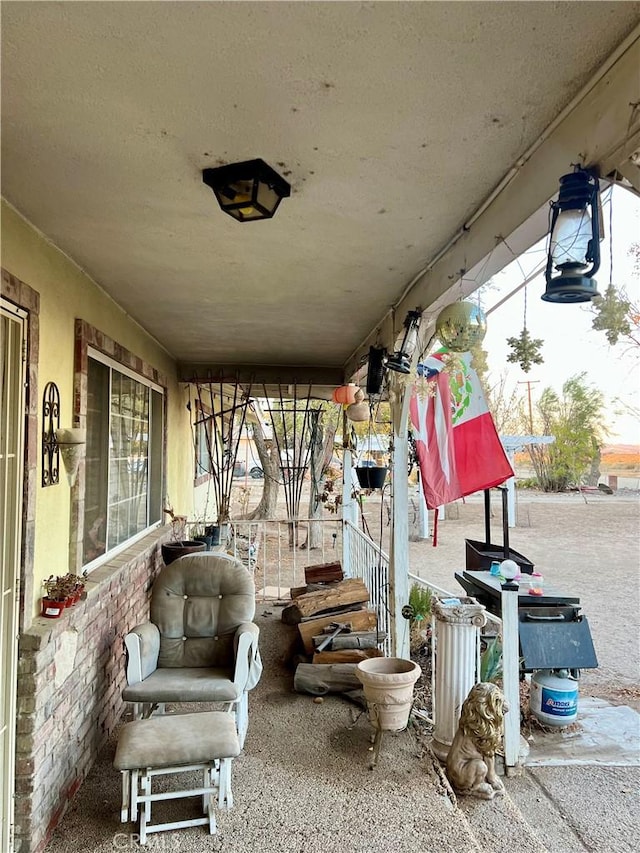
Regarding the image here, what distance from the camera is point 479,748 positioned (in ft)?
8.42

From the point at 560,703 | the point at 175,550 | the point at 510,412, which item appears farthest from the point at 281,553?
the point at 510,412

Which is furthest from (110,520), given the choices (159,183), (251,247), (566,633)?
(566,633)

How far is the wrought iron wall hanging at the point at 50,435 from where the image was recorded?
243 centimetres

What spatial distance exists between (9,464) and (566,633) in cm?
339

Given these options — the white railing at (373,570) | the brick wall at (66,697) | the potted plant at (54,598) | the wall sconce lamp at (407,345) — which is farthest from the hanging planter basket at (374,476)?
the potted plant at (54,598)

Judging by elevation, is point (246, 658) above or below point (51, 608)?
below

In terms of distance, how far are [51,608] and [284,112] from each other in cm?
212

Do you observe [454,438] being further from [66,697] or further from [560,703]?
[66,697]

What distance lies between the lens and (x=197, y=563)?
3.35m

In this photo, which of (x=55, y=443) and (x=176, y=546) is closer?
(x=55, y=443)

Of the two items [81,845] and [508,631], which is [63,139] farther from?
[508,631]

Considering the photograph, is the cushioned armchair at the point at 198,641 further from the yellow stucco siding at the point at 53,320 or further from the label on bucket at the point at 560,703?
the label on bucket at the point at 560,703

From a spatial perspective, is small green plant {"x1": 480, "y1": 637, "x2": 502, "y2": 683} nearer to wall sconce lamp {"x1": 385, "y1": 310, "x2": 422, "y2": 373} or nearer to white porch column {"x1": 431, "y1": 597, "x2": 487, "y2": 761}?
white porch column {"x1": 431, "y1": 597, "x2": 487, "y2": 761}

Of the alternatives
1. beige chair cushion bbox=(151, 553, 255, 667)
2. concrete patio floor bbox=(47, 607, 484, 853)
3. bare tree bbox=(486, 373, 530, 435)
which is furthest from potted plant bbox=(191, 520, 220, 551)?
bare tree bbox=(486, 373, 530, 435)
